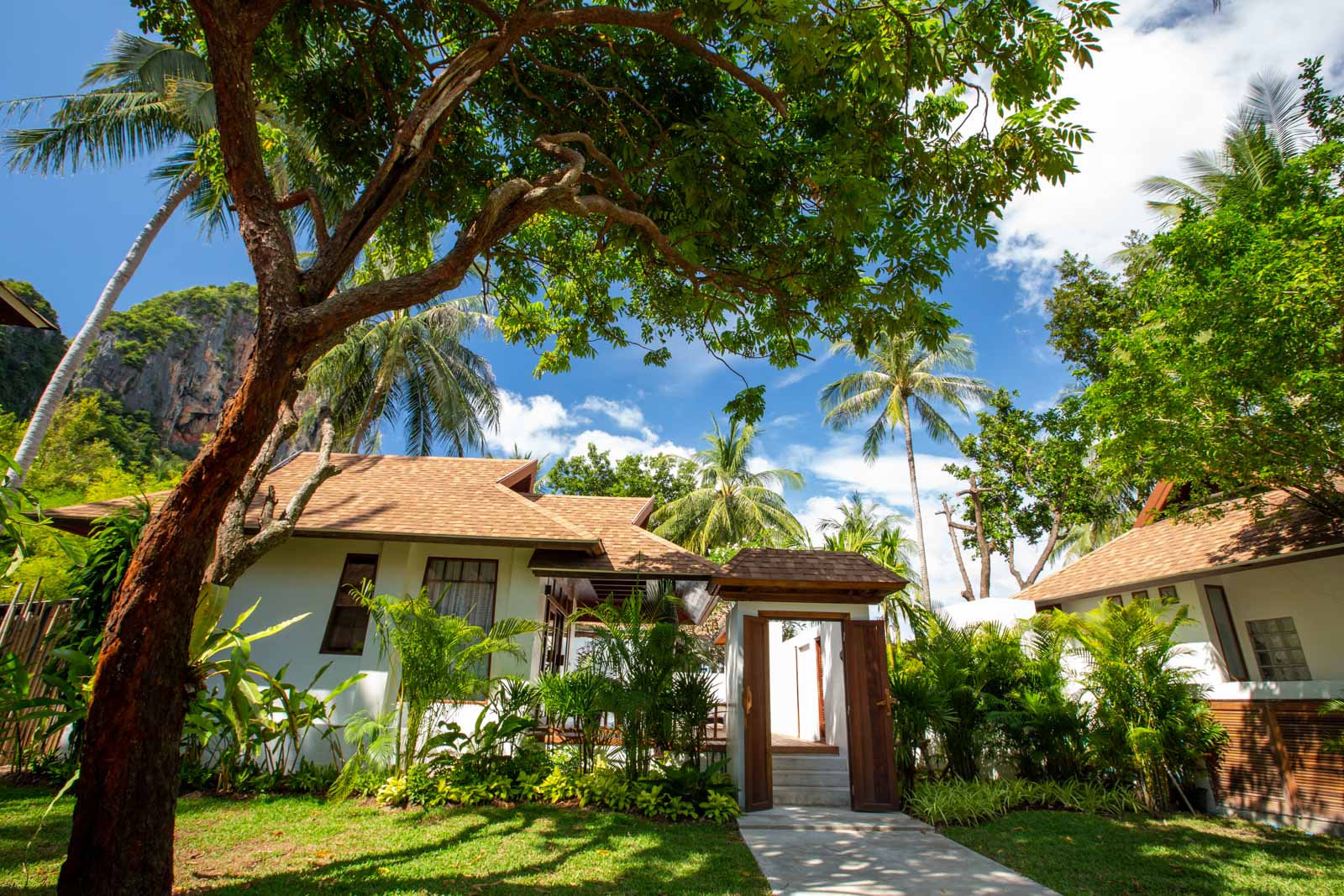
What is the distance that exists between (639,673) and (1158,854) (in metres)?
5.92

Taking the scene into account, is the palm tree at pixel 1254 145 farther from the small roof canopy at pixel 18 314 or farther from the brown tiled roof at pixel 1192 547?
the small roof canopy at pixel 18 314

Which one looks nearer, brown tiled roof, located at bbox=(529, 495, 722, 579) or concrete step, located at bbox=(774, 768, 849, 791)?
concrete step, located at bbox=(774, 768, 849, 791)

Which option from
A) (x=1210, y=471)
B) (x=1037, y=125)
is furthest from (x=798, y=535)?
(x=1037, y=125)

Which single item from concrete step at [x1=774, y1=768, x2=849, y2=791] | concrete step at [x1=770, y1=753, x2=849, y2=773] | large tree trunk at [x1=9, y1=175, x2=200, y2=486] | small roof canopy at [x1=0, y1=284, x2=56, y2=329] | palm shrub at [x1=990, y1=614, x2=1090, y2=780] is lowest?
concrete step at [x1=774, y1=768, x2=849, y2=791]

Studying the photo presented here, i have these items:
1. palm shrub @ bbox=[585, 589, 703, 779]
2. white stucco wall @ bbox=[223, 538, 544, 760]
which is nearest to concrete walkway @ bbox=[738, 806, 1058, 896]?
palm shrub @ bbox=[585, 589, 703, 779]

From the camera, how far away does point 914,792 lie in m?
8.53

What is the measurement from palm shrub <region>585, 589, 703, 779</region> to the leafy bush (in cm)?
342

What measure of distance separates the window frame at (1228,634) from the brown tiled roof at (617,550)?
27.9ft

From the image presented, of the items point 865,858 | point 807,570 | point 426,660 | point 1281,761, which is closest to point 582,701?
point 426,660

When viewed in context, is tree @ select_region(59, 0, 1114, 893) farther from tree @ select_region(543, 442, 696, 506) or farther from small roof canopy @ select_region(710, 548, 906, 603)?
tree @ select_region(543, 442, 696, 506)

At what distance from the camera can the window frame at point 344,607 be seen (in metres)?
10.0

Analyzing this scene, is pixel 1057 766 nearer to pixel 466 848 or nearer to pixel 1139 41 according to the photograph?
pixel 466 848

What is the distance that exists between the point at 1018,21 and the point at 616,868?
7515 millimetres

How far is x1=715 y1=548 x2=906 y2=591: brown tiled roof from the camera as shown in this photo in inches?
349
